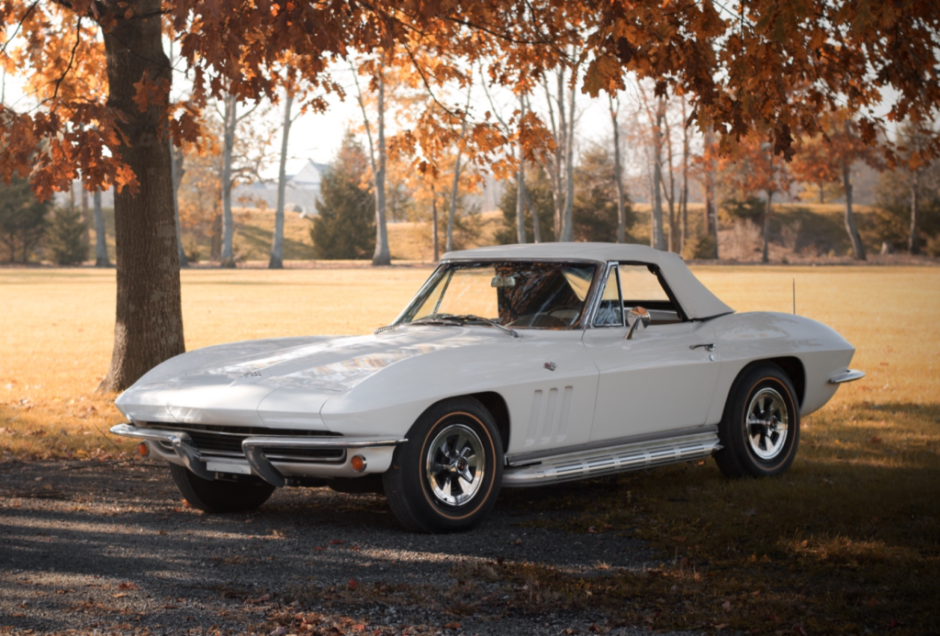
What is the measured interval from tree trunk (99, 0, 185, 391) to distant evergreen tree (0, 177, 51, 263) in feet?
164

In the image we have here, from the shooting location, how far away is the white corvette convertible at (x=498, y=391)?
5230 mm

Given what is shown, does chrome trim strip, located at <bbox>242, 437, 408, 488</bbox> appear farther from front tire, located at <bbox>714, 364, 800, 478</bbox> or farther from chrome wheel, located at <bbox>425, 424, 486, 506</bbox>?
front tire, located at <bbox>714, 364, 800, 478</bbox>

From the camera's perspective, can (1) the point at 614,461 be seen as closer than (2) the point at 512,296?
Yes

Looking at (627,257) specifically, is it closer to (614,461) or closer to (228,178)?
(614,461)

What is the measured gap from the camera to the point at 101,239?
5481cm

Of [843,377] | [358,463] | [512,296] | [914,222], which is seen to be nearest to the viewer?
[358,463]

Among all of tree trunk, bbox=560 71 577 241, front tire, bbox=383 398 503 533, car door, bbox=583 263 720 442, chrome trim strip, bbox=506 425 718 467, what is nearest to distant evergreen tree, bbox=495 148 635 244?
tree trunk, bbox=560 71 577 241

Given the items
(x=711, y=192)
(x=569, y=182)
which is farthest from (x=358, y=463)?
(x=711, y=192)

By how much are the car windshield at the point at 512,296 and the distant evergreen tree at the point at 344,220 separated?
57.9 metres

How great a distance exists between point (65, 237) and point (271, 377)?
56.0 metres

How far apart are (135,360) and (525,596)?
25.5ft

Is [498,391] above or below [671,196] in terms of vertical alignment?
below

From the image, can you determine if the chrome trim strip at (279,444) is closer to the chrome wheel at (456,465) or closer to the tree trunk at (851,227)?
the chrome wheel at (456,465)

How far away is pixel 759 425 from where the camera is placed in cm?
736
